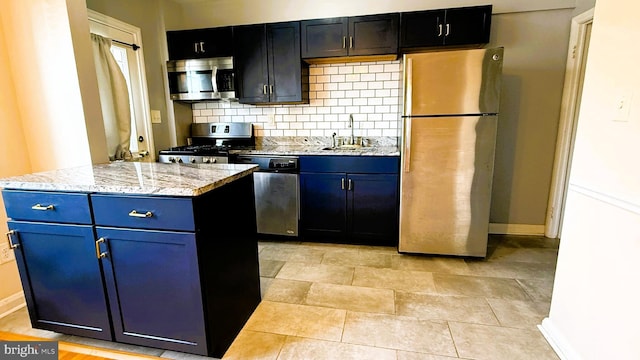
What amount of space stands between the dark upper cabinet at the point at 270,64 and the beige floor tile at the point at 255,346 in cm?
220

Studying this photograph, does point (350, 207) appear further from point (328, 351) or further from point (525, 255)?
point (525, 255)

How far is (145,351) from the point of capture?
5.34ft

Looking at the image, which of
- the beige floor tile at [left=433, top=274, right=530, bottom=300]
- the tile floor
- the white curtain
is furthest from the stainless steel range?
the beige floor tile at [left=433, top=274, right=530, bottom=300]

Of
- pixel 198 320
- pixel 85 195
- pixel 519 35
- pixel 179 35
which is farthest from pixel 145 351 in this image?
pixel 519 35

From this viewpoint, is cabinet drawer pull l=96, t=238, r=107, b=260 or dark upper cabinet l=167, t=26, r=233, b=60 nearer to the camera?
cabinet drawer pull l=96, t=238, r=107, b=260

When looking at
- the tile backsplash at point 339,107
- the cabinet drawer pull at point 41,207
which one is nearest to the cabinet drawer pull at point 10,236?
the cabinet drawer pull at point 41,207

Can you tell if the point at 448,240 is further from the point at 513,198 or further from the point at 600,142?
the point at 600,142

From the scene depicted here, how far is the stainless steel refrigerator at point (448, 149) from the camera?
2289 mm

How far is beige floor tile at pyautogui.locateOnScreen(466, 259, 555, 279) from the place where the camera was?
7.68 feet

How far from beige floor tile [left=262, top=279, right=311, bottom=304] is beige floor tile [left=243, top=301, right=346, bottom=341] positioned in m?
0.06

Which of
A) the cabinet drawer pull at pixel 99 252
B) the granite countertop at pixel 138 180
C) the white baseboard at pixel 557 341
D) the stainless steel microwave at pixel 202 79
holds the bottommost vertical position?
the white baseboard at pixel 557 341

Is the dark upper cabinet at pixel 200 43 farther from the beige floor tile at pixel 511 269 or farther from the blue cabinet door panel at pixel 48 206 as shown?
the beige floor tile at pixel 511 269

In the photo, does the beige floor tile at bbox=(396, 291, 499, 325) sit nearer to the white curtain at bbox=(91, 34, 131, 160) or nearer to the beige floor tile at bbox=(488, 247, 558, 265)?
the beige floor tile at bbox=(488, 247, 558, 265)

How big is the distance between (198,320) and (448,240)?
2.03 metres
